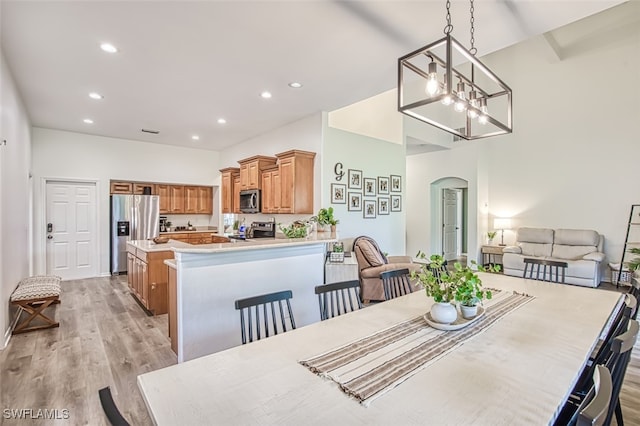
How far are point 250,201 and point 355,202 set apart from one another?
2045 mm

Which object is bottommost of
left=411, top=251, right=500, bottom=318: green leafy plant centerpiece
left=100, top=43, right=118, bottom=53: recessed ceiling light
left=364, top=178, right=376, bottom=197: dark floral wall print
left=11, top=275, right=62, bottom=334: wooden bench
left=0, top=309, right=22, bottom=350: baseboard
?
left=0, top=309, right=22, bottom=350: baseboard

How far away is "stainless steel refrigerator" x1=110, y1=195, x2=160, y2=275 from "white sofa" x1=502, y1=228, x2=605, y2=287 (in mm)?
7901

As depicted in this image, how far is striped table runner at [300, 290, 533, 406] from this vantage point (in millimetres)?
1208

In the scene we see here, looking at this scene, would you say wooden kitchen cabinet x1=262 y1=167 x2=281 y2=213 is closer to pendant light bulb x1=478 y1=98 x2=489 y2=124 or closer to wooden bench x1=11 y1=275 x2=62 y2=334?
wooden bench x1=11 y1=275 x2=62 y2=334

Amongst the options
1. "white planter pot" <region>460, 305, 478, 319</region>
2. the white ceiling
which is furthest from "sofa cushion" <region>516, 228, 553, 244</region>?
"white planter pot" <region>460, 305, 478, 319</region>

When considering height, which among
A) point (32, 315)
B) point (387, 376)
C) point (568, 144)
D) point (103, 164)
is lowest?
point (32, 315)

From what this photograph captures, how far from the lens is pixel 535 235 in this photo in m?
7.01

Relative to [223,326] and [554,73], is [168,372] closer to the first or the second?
[223,326]

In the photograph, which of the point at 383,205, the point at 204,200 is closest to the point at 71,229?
the point at 204,200

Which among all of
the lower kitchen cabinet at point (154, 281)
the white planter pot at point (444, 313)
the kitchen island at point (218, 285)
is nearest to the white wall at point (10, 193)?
the lower kitchen cabinet at point (154, 281)

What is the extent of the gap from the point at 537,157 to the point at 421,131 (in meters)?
2.71

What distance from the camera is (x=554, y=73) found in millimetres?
6961

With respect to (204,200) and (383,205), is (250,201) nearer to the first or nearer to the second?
(383,205)

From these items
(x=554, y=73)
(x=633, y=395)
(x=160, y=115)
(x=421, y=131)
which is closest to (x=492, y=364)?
(x=633, y=395)
